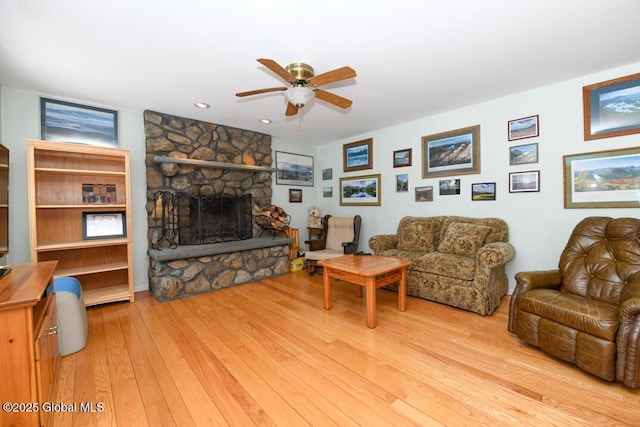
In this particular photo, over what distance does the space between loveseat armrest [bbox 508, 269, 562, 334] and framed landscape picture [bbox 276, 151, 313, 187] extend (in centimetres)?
396

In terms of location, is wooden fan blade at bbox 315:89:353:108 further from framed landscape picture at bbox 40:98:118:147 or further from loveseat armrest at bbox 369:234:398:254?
framed landscape picture at bbox 40:98:118:147

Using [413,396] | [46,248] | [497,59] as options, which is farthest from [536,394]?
[46,248]

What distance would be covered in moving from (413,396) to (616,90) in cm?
349

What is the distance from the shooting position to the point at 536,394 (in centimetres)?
167

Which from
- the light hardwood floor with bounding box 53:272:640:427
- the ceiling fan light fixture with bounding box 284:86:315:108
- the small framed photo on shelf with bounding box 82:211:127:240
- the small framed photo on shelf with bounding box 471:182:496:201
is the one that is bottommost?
the light hardwood floor with bounding box 53:272:640:427

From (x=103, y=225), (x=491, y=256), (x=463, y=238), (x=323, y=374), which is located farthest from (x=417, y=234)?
(x=103, y=225)

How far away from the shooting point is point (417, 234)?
3.84 meters

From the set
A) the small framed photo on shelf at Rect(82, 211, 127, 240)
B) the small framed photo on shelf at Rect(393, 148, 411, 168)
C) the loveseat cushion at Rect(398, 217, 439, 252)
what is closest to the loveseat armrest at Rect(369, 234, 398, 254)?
the loveseat cushion at Rect(398, 217, 439, 252)

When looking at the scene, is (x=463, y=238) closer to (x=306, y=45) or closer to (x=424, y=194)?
(x=424, y=194)

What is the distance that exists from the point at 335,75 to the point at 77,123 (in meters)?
3.27

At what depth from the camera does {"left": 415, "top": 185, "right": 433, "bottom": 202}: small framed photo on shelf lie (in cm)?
405

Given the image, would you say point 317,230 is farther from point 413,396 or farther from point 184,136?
point 413,396

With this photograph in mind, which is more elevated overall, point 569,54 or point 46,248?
point 569,54

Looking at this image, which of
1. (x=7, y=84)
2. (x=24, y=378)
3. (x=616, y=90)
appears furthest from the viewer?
(x=7, y=84)
